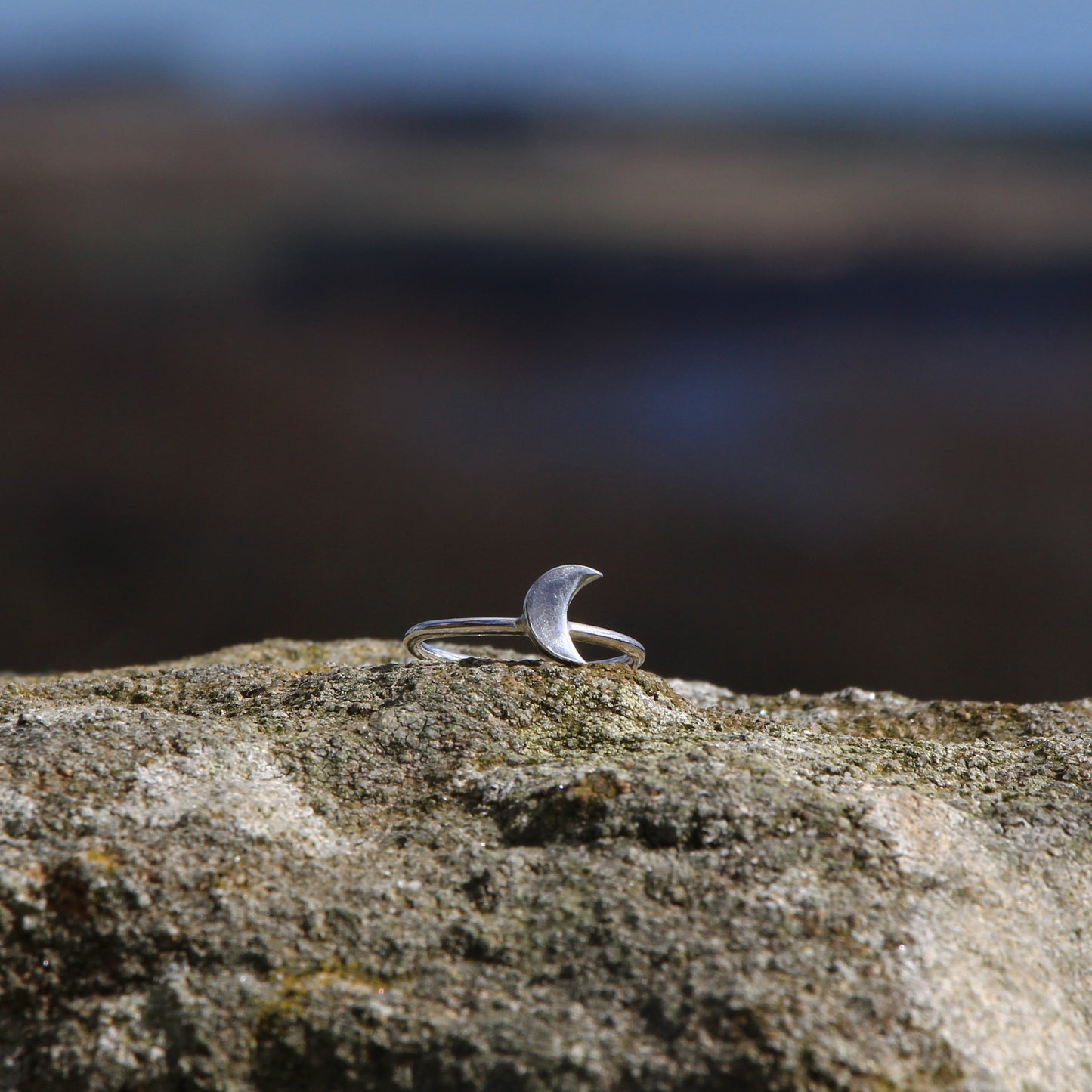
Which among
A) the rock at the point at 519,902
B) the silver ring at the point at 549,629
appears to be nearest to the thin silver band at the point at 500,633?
the silver ring at the point at 549,629

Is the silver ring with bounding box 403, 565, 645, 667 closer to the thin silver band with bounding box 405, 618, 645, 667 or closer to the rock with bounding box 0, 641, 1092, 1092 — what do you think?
the thin silver band with bounding box 405, 618, 645, 667

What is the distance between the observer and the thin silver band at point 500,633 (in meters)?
1.60

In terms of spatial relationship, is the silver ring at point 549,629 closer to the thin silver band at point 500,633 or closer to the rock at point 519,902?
the thin silver band at point 500,633

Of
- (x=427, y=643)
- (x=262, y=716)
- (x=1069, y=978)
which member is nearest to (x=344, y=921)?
(x=262, y=716)

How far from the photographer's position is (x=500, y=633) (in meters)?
1.62

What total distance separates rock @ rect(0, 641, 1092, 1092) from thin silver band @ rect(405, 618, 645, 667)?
26cm

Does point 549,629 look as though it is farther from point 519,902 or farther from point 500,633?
point 519,902

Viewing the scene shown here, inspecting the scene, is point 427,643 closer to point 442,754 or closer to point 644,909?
point 442,754

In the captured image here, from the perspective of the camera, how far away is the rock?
2.75 ft

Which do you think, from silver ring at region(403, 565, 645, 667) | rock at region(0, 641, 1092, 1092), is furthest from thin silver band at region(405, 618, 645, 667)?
rock at region(0, 641, 1092, 1092)

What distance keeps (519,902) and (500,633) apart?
674mm

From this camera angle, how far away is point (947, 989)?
0.88m

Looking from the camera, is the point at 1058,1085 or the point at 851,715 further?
the point at 851,715

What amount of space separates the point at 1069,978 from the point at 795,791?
11.3 inches
